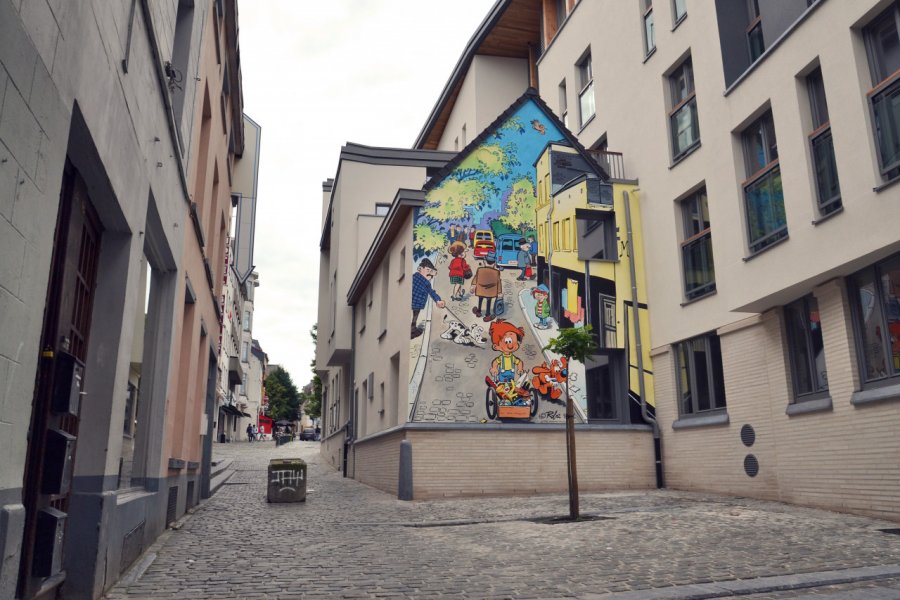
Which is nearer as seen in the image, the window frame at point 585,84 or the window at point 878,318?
the window at point 878,318

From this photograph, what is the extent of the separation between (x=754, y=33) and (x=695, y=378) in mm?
6794

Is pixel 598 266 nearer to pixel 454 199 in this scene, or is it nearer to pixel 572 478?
pixel 454 199

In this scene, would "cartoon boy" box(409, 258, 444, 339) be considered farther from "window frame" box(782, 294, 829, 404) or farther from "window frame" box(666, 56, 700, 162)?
"window frame" box(782, 294, 829, 404)

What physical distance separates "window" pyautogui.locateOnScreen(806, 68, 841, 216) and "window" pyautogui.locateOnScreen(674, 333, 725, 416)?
3859 mm

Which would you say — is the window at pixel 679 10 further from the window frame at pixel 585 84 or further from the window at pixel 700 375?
the window at pixel 700 375

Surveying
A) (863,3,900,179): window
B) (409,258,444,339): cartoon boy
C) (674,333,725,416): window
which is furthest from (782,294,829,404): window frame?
(409,258,444,339): cartoon boy

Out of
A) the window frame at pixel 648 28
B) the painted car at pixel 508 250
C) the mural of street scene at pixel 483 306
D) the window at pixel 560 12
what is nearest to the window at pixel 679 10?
the window frame at pixel 648 28

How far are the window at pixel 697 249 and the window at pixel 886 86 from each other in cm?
437

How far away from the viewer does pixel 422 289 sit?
15477 mm

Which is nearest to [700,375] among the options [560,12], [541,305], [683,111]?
[541,305]

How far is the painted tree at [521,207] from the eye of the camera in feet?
54.0

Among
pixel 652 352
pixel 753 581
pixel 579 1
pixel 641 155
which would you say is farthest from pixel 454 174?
pixel 753 581

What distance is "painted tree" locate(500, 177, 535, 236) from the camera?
16.5 meters

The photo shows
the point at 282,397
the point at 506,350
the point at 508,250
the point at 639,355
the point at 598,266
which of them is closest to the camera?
the point at 506,350
